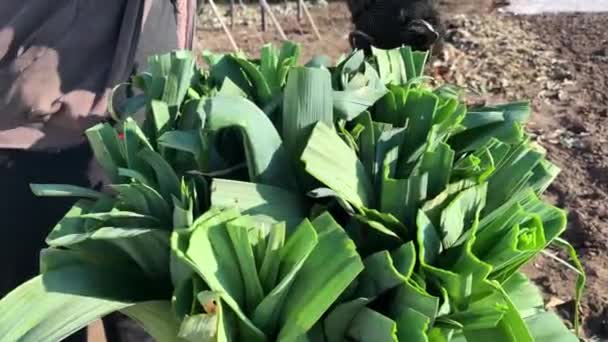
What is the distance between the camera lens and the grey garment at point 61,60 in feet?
4.51

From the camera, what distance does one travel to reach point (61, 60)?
1391 millimetres

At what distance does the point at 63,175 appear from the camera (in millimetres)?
1495

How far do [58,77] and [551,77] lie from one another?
2892 millimetres

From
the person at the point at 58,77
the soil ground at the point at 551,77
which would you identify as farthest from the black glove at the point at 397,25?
the person at the point at 58,77

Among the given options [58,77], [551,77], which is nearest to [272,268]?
[58,77]

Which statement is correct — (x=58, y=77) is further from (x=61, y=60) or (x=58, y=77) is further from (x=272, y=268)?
(x=272, y=268)

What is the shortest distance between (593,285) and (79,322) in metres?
1.93

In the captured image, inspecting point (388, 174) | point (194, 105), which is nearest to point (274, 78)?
point (194, 105)

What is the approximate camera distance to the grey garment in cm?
137

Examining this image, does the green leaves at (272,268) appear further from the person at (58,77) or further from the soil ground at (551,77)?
the soil ground at (551,77)

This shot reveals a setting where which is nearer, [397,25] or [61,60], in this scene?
[61,60]

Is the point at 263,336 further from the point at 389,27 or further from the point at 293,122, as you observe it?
the point at 389,27

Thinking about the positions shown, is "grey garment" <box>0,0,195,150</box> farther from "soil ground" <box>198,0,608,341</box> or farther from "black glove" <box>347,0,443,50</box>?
"soil ground" <box>198,0,608,341</box>

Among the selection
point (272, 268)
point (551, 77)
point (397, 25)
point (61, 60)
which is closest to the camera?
point (272, 268)
